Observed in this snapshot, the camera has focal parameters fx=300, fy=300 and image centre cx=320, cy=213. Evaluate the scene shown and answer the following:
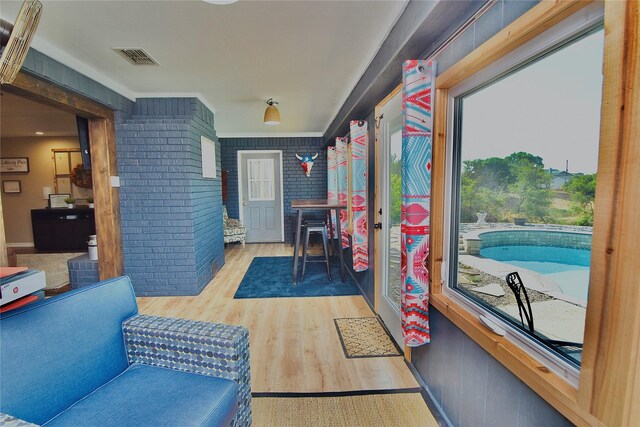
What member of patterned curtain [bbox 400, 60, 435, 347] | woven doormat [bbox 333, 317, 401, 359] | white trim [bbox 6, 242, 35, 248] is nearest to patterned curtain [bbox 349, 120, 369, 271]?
woven doormat [bbox 333, 317, 401, 359]

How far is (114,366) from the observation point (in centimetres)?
128

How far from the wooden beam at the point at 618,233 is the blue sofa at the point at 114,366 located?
114 centimetres

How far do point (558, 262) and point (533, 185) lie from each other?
0.28 metres

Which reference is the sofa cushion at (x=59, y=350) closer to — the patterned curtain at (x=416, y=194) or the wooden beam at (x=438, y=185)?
the patterned curtain at (x=416, y=194)

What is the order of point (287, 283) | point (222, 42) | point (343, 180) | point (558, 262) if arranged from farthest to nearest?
point (343, 180)
point (287, 283)
point (222, 42)
point (558, 262)

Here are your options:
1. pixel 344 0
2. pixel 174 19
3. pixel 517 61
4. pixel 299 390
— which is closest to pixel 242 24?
pixel 174 19

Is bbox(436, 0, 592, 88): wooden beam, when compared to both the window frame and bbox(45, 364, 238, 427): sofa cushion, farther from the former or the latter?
bbox(45, 364, 238, 427): sofa cushion

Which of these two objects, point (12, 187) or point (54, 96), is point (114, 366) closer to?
point (54, 96)

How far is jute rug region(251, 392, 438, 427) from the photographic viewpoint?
1534 mm

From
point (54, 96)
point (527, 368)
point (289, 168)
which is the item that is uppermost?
point (54, 96)

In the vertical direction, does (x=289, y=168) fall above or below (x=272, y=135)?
below

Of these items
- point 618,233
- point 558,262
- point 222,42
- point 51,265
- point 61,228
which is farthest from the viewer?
point 61,228

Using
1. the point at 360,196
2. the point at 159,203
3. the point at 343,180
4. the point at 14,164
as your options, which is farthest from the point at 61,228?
the point at 360,196

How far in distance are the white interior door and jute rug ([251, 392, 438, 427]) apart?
1.95ft
